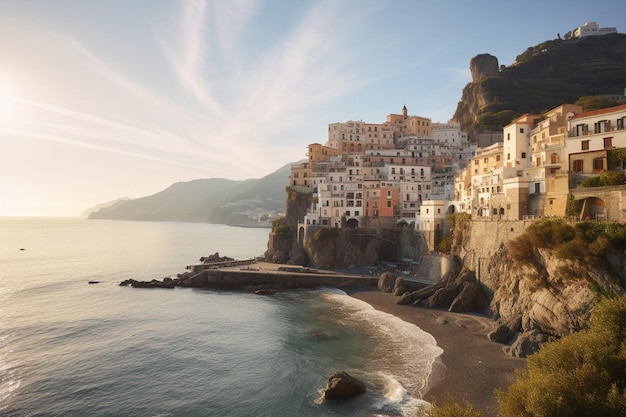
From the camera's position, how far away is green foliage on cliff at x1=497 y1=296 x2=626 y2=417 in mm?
15320

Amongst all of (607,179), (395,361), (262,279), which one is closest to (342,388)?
(395,361)

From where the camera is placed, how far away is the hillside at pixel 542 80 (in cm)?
10856

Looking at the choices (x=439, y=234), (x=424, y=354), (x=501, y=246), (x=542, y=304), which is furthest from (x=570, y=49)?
(x=424, y=354)

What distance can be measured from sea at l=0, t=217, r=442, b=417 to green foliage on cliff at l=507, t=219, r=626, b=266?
14.4 meters

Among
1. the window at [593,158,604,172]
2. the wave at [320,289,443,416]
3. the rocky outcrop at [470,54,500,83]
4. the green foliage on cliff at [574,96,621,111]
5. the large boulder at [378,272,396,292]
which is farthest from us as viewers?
the rocky outcrop at [470,54,500,83]

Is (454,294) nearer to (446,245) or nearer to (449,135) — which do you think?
(446,245)

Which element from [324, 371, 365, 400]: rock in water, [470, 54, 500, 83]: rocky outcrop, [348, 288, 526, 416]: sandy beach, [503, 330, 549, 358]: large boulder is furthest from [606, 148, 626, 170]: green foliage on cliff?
[470, 54, 500, 83]: rocky outcrop

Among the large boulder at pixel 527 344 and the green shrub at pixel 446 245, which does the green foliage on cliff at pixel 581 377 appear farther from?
the green shrub at pixel 446 245

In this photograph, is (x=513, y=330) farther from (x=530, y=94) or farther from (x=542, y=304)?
(x=530, y=94)

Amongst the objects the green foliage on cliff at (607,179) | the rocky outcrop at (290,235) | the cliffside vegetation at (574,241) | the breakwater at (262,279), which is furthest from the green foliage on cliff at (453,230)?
the rocky outcrop at (290,235)

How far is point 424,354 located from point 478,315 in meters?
14.6

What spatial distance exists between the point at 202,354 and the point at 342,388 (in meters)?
15.7

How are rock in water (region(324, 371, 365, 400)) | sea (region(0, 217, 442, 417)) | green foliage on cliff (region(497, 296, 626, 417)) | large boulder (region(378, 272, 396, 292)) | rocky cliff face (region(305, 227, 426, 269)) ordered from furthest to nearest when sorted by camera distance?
rocky cliff face (region(305, 227, 426, 269)) < large boulder (region(378, 272, 396, 292)) < rock in water (region(324, 371, 365, 400)) < sea (region(0, 217, 442, 417)) < green foliage on cliff (region(497, 296, 626, 417))

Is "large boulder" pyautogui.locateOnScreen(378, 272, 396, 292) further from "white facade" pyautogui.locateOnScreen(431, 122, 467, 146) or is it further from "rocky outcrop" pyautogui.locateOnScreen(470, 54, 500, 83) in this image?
"rocky outcrop" pyautogui.locateOnScreen(470, 54, 500, 83)
